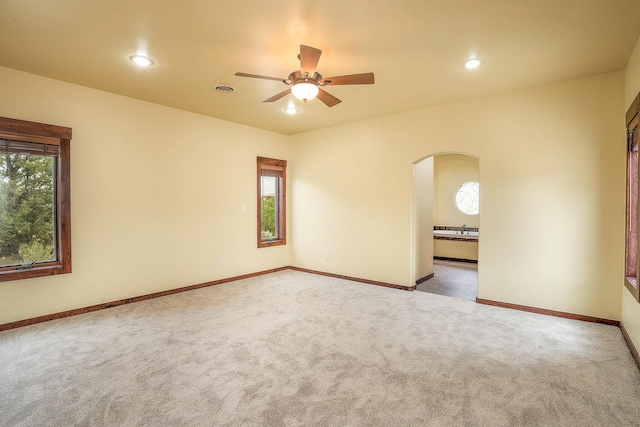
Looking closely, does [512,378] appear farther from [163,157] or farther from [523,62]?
[163,157]

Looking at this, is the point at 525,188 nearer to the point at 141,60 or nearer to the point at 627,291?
the point at 627,291

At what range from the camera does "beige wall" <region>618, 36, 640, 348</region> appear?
2.85m

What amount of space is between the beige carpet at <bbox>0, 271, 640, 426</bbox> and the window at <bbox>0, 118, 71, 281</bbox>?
2.45 ft

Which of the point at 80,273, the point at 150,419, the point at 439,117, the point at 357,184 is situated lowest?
the point at 150,419

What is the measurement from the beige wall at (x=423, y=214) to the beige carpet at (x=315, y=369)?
1.56m

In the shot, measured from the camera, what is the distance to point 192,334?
131 inches

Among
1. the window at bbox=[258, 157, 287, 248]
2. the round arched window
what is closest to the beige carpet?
the window at bbox=[258, 157, 287, 248]

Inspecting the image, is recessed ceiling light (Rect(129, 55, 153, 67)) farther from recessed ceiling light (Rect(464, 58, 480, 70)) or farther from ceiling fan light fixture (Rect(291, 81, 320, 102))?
recessed ceiling light (Rect(464, 58, 480, 70))

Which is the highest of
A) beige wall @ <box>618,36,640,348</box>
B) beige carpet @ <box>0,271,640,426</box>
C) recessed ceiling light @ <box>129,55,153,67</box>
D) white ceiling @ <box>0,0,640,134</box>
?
white ceiling @ <box>0,0,640,134</box>

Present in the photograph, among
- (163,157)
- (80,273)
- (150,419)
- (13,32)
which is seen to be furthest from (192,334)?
(13,32)

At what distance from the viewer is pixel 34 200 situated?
371 centimetres

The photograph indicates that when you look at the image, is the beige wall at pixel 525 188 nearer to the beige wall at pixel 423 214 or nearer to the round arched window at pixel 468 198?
the beige wall at pixel 423 214

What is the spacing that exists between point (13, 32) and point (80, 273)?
2.63 m

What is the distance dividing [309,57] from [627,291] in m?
3.88
